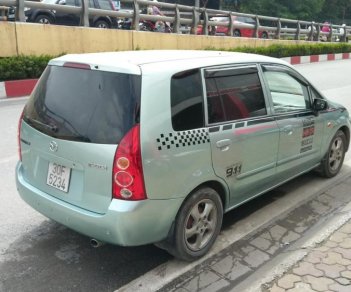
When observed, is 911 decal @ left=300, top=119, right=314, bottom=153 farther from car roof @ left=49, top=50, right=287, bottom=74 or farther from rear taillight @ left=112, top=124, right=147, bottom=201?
rear taillight @ left=112, top=124, right=147, bottom=201

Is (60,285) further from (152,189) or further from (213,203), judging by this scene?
(213,203)

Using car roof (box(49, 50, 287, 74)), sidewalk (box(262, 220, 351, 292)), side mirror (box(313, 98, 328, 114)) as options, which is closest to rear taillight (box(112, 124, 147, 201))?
car roof (box(49, 50, 287, 74))

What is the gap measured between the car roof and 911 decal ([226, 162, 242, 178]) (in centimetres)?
82

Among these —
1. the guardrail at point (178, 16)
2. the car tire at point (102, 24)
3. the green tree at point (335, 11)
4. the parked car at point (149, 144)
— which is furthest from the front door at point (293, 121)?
the green tree at point (335, 11)

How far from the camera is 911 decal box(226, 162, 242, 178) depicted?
3.62 metres

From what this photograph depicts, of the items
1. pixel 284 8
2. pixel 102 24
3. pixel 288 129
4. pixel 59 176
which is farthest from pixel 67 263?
pixel 284 8

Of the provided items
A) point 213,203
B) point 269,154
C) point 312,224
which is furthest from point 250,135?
point 312,224

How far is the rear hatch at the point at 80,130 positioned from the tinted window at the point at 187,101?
308 millimetres

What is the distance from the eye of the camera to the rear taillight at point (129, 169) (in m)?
2.94

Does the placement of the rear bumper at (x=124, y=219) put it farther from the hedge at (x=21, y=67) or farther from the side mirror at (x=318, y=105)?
the hedge at (x=21, y=67)

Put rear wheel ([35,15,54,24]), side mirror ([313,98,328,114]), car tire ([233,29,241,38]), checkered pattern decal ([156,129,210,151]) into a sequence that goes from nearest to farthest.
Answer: checkered pattern decal ([156,129,210,151])
side mirror ([313,98,328,114])
rear wheel ([35,15,54,24])
car tire ([233,29,241,38])

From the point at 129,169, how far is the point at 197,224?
84 cm

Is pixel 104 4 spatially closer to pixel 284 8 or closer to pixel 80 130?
pixel 80 130

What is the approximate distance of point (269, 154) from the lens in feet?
13.4
